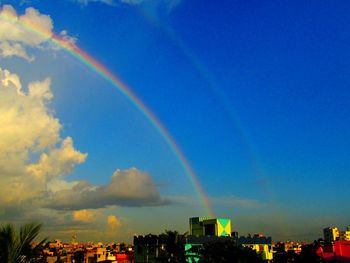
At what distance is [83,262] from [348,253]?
57180 millimetres

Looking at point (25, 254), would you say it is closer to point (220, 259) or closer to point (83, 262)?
point (220, 259)

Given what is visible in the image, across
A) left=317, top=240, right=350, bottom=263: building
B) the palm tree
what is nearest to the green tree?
left=317, top=240, right=350, bottom=263: building

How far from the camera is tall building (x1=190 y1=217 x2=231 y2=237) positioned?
263ft

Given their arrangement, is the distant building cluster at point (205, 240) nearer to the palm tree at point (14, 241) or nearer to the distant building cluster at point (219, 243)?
the distant building cluster at point (219, 243)

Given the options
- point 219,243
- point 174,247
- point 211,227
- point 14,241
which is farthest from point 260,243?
point 14,241

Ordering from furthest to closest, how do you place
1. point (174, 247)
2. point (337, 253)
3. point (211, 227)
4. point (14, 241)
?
point (211, 227) → point (337, 253) → point (174, 247) → point (14, 241)

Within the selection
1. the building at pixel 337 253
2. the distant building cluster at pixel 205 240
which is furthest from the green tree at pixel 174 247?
the building at pixel 337 253

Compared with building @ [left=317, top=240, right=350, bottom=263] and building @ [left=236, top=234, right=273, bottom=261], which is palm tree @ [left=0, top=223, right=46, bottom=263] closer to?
building @ [left=317, top=240, right=350, bottom=263]

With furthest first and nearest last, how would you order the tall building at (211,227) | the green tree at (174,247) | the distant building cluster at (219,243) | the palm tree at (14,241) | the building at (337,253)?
the tall building at (211,227) < the building at (337,253) < the distant building cluster at (219,243) < the green tree at (174,247) < the palm tree at (14,241)

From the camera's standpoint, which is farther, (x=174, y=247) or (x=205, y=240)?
(x=205, y=240)

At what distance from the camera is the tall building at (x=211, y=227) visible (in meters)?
80.1

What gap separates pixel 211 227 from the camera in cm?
8169

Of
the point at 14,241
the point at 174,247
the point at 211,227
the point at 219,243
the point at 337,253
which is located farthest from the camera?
the point at 211,227

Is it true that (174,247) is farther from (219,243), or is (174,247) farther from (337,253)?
(337,253)
